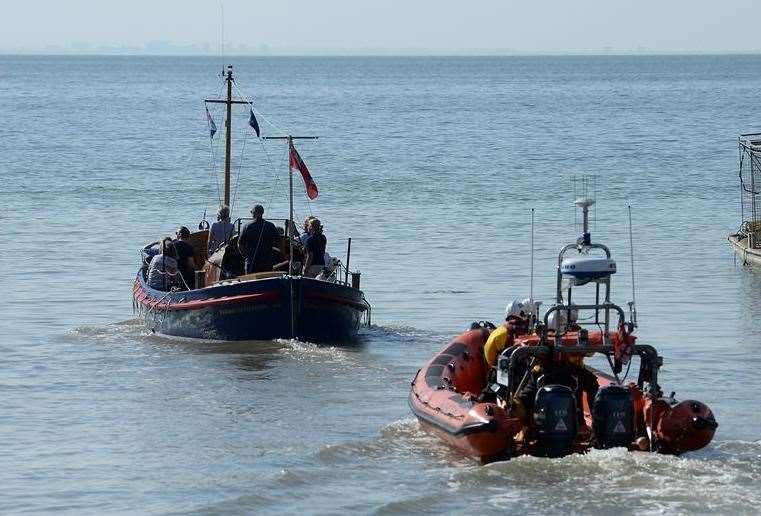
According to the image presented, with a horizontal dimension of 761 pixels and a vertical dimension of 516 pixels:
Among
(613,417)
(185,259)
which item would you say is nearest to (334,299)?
(185,259)

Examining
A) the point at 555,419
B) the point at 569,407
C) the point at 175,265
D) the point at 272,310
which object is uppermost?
the point at 175,265

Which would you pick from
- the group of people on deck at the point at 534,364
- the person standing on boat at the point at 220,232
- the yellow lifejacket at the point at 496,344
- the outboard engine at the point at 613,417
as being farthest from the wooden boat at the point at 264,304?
the outboard engine at the point at 613,417

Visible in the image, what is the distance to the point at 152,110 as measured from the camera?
3878 inches

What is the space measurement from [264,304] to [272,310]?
134mm

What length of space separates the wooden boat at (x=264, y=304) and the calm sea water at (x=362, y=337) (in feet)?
0.88

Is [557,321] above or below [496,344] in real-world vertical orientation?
above

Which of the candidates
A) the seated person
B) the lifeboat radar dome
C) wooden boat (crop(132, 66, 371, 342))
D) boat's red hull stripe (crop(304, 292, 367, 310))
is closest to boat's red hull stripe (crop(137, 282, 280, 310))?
wooden boat (crop(132, 66, 371, 342))

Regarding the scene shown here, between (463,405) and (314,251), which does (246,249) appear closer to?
(314,251)

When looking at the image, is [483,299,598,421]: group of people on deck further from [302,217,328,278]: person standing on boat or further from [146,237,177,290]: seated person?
[146,237,177,290]: seated person

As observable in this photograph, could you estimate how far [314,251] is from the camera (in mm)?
22750

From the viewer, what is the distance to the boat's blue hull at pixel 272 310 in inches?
849

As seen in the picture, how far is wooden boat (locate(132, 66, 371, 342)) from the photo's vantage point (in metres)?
21.6

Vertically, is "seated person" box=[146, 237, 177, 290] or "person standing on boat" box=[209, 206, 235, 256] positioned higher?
"person standing on boat" box=[209, 206, 235, 256]

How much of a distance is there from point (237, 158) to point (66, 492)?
4438 cm
